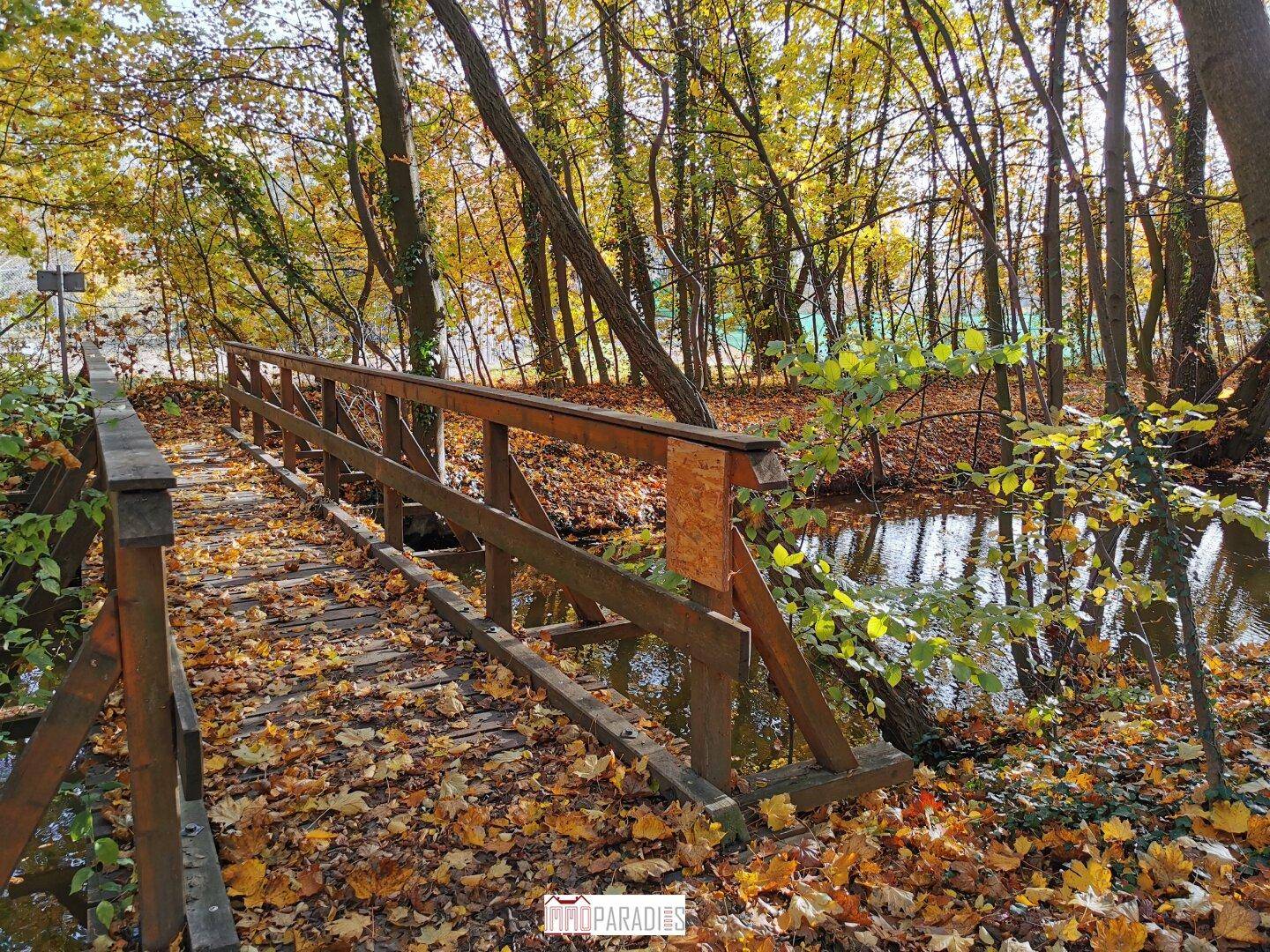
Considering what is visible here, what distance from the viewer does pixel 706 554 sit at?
9.05ft

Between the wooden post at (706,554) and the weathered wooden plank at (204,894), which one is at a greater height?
the wooden post at (706,554)

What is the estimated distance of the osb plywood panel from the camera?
8.77 feet

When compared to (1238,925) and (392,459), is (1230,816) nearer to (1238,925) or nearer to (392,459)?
(1238,925)

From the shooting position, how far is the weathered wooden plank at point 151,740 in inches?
78.7

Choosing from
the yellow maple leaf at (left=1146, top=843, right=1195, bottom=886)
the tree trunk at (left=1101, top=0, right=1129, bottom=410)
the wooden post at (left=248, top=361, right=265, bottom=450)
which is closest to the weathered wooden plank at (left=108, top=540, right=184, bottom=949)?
the yellow maple leaf at (left=1146, top=843, right=1195, bottom=886)

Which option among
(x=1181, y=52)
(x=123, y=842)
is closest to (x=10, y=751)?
(x=123, y=842)

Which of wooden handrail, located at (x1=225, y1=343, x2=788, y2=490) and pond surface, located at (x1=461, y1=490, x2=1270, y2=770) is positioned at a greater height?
wooden handrail, located at (x1=225, y1=343, x2=788, y2=490)

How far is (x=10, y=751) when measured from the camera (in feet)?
13.3

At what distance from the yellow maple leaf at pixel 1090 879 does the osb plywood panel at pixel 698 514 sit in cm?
134

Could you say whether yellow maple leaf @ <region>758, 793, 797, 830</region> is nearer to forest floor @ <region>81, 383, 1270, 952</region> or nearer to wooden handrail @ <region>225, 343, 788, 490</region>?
forest floor @ <region>81, 383, 1270, 952</region>

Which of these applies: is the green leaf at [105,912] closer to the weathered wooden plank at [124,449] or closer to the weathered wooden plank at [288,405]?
the weathered wooden plank at [124,449]

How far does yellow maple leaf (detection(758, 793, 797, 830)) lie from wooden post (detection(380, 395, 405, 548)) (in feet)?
12.4

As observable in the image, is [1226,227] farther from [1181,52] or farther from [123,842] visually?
[123,842]

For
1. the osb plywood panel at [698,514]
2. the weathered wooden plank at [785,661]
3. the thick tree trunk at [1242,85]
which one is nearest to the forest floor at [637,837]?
the weathered wooden plank at [785,661]
